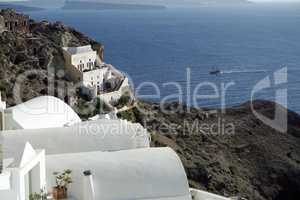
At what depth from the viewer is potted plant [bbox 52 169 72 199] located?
11.2 meters

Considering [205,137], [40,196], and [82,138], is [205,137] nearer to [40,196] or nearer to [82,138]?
[82,138]

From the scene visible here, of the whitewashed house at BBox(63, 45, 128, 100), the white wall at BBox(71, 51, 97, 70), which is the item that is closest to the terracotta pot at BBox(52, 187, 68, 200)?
the whitewashed house at BBox(63, 45, 128, 100)

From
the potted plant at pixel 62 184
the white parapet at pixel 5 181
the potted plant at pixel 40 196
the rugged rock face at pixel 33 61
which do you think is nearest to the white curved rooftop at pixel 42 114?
the potted plant at pixel 62 184

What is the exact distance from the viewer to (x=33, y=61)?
122 feet

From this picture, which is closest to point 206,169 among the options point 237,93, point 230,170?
point 230,170

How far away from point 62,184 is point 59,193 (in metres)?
0.22

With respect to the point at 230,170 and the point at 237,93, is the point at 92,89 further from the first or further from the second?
the point at 237,93

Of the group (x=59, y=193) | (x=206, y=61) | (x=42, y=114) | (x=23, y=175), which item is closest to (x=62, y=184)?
(x=59, y=193)

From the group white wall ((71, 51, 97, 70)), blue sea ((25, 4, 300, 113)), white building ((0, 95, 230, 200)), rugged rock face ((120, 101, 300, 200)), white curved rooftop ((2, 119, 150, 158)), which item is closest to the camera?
white building ((0, 95, 230, 200))

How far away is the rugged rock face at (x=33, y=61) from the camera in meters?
31.8

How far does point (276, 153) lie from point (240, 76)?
39848 mm

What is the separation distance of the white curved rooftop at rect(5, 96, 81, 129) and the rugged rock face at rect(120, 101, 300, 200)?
1083cm

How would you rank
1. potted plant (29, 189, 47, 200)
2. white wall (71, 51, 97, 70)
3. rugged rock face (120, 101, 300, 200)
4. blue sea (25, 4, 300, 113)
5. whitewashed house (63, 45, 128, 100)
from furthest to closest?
blue sea (25, 4, 300, 113) < white wall (71, 51, 97, 70) < whitewashed house (63, 45, 128, 100) < rugged rock face (120, 101, 300, 200) < potted plant (29, 189, 47, 200)

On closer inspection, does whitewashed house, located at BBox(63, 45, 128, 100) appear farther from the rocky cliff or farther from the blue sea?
the blue sea
